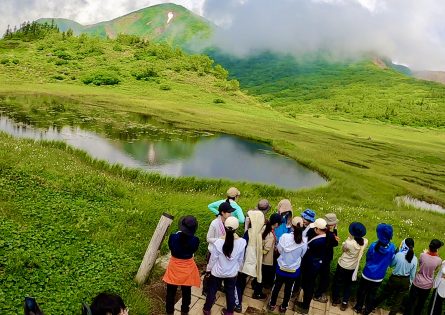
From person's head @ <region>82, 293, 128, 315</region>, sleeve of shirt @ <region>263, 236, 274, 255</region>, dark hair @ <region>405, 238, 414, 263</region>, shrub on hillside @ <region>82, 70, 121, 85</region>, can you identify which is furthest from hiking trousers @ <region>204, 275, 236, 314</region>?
Result: shrub on hillside @ <region>82, 70, 121, 85</region>

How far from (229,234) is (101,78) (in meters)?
93.3

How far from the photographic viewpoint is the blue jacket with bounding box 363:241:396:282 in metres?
11.6

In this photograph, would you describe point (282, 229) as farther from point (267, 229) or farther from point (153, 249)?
point (153, 249)

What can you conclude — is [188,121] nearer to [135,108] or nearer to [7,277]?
[135,108]

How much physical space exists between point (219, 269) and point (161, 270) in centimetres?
334

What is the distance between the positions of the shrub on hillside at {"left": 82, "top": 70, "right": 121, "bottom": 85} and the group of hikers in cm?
8979


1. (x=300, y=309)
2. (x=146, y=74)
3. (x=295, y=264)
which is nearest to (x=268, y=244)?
(x=295, y=264)

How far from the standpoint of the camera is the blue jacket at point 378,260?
11.6 meters

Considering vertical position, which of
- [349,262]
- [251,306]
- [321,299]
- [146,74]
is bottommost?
[251,306]

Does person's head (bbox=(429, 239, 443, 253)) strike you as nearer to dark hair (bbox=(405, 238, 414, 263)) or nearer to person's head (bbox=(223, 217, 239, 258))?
dark hair (bbox=(405, 238, 414, 263))

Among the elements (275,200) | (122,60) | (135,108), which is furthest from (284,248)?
(122,60)

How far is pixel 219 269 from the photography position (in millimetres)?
10211

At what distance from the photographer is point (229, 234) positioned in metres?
9.80

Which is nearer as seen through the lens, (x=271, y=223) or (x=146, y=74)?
(x=271, y=223)
